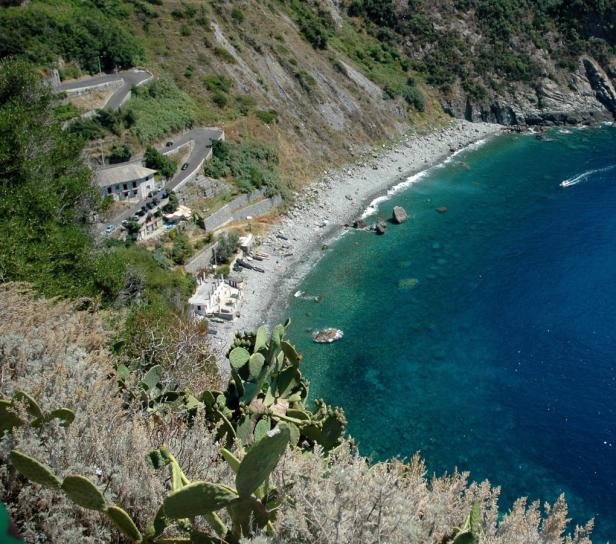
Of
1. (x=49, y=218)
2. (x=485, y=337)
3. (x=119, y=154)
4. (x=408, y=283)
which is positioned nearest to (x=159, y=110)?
(x=119, y=154)

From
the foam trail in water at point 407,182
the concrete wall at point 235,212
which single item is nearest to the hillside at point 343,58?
the foam trail in water at point 407,182

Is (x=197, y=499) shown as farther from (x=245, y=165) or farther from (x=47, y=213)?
(x=245, y=165)

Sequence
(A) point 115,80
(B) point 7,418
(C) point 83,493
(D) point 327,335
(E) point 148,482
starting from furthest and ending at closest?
(A) point 115,80, (D) point 327,335, (B) point 7,418, (E) point 148,482, (C) point 83,493

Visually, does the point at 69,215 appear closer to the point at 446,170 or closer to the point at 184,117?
the point at 184,117

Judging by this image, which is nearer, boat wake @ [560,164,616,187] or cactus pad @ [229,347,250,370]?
cactus pad @ [229,347,250,370]

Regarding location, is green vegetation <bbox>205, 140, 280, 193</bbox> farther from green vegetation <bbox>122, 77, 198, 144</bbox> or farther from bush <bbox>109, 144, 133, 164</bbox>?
bush <bbox>109, 144, 133, 164</bbox>

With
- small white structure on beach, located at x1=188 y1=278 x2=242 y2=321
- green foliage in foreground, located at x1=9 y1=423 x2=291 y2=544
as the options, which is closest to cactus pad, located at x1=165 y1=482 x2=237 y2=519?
green foliage in foreground, located at x1=9 y1=423 x2=291 y2=544
